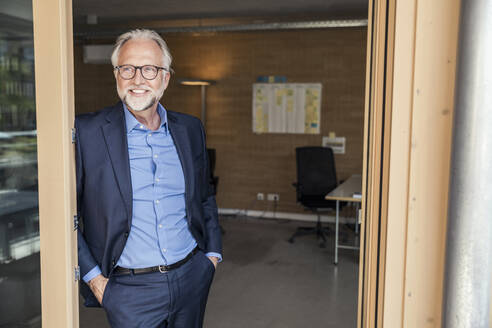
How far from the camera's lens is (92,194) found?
78.5 inches

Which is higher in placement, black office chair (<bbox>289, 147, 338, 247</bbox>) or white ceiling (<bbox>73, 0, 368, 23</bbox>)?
white ceiling (<bbox>73, 0, 368, 23</bbox>)

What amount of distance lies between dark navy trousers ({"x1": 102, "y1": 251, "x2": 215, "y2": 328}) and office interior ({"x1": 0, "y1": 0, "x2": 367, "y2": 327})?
339cm

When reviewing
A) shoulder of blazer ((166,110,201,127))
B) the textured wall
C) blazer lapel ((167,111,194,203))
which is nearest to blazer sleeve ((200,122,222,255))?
shoulder of blazer ((166,110,201,127))

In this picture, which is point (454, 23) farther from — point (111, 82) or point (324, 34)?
point (111, 82)

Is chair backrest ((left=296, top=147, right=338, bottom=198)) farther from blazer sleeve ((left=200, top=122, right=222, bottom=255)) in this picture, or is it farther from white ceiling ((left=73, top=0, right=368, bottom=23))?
blazer sleeve ((left=200, top=122, right=222, bottom=255))

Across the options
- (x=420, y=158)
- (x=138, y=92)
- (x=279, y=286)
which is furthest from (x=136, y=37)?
(x=279, y=286)

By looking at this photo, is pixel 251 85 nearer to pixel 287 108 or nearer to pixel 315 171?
pixel 287 108

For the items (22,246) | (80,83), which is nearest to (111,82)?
(80,83)

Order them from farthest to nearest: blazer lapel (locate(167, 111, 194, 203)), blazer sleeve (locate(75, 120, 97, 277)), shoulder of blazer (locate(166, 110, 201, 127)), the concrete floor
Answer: the concrete floor → shoulder of blazer (locate(166, 110, 201, 127)) → blazer lapel (locate(167, 111, 194, 203)) → blazer sleeve (locate(75, 120, 97, 277))

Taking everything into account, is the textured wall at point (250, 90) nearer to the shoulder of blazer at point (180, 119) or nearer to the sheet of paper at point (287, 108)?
the sheet of paper at point (287, 108)

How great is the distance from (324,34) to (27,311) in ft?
→ 20.3

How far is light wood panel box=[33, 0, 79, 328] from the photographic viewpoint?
1721 mm

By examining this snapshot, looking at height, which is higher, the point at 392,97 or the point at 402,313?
the point at 392,97

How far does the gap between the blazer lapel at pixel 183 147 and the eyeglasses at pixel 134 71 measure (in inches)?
10.5
